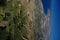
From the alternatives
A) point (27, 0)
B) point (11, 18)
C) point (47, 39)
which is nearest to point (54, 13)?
point (47, 39)

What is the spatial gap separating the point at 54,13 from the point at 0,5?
2.12 feet

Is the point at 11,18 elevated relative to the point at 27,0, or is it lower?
lower

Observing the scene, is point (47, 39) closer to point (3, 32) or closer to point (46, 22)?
point (46, 22)

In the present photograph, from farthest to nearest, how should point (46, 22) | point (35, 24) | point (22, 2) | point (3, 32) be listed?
point (46, 22), point (35, 24), point (22, 2), point (3, 32)

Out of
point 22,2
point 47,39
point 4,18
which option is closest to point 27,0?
point 22,2

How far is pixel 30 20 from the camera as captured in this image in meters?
1.74

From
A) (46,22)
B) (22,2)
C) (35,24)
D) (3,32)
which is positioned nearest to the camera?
(3,32)

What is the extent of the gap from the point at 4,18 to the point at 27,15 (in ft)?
0.76

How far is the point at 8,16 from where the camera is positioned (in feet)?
5.20

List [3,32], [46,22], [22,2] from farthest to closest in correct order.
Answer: [46,22]
[22,2]
[3,32]

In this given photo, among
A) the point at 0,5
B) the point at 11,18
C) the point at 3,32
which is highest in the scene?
the point at 0,5

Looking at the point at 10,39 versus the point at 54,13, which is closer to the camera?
the point at 10,39

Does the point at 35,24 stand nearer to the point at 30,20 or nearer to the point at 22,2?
the point at 30,20

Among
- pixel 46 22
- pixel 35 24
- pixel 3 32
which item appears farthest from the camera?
pixel 46 22
